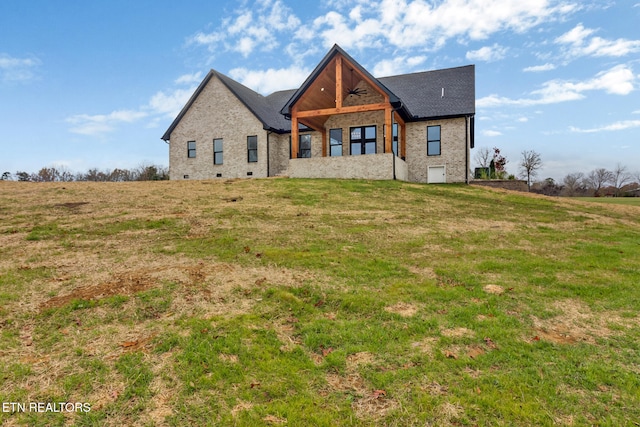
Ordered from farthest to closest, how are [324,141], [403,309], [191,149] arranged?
[191,149]
[324,141]
[403,309]

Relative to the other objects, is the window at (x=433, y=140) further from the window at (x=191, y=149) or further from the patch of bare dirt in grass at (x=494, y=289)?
the patch of bare dirt in grass at (x=494, y=289)

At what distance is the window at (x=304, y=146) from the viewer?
84.1 ft

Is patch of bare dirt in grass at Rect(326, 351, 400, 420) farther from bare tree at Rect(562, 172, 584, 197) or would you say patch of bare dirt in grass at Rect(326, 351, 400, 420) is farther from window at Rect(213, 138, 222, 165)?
bare tree at Rect(562, 172, 584, 197)

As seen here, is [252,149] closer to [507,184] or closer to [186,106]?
[186,106]

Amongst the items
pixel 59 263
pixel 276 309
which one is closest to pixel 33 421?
pixel 276 309

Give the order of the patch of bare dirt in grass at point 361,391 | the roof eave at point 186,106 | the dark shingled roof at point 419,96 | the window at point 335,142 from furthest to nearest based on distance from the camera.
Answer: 1. the roof eave at point 186,106
2. the window at point 335,142
3. the dark shingled roof at point 419,96
4. the patch of bare dirt in grass at point 361,391

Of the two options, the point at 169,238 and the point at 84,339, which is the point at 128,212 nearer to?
the point at 169,238

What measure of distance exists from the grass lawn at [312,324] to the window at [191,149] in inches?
704

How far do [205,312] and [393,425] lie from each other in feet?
9.69

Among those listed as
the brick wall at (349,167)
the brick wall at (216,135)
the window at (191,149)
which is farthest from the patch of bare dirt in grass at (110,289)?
the window at (191,149)

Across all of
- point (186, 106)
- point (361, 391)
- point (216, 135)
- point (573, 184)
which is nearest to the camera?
point (361, 391)

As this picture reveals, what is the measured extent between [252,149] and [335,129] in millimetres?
6385

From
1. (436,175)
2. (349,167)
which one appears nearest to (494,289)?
(349,167)

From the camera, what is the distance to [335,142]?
24656 mm
